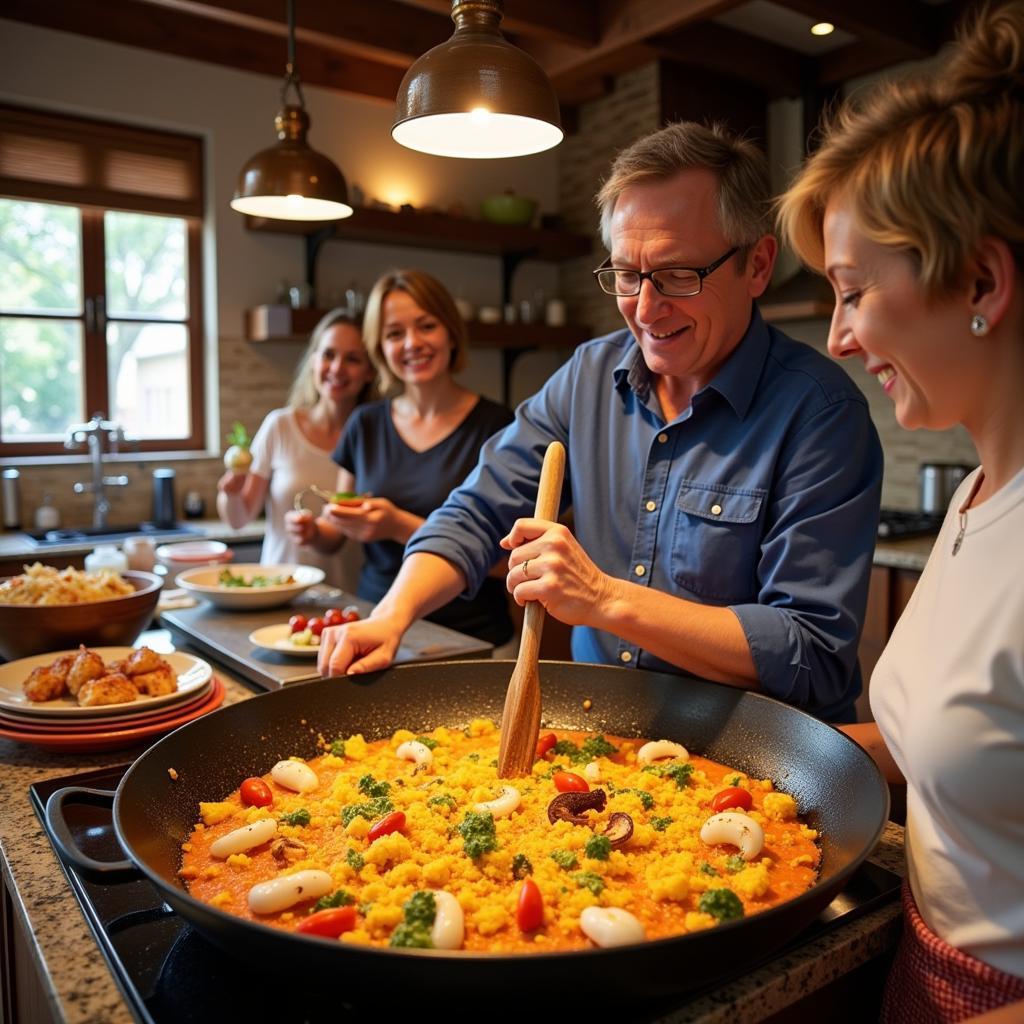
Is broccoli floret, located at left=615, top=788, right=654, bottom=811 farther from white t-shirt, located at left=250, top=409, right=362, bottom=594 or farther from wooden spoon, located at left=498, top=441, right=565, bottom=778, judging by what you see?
white t-shirt, located at left=250, top=409, right=362, bottom=594

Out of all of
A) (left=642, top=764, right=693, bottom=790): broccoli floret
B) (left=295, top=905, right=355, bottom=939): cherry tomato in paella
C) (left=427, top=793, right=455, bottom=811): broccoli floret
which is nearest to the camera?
(left=295, top=905, right=355, bottom=939): cherry tomato in paella

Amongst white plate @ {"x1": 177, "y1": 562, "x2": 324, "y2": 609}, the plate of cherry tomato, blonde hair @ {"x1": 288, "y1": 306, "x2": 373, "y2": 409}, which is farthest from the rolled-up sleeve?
blonde hair @ {"x1": 288, "y1": 306, "x2": 373, "y2": 409}

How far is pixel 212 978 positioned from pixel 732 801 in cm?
68

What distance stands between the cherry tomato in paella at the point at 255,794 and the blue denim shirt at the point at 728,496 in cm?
63

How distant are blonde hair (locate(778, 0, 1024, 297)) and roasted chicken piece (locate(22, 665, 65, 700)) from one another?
135 centimetres

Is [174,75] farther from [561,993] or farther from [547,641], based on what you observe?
[561,993]

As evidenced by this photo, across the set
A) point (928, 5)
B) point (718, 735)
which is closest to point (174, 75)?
point (928, 5)

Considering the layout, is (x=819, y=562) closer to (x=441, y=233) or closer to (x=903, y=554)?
(x=903, y=554)

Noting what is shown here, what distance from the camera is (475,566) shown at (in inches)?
72.7

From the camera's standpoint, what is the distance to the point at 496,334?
5.43m

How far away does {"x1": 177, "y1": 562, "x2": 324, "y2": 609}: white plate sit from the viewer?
2248mm

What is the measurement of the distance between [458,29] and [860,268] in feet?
2.87

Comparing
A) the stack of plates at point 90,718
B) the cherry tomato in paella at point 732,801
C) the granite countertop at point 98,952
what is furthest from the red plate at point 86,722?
the cherry tomato in paella at point 732,801

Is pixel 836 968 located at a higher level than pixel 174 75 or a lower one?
lower
